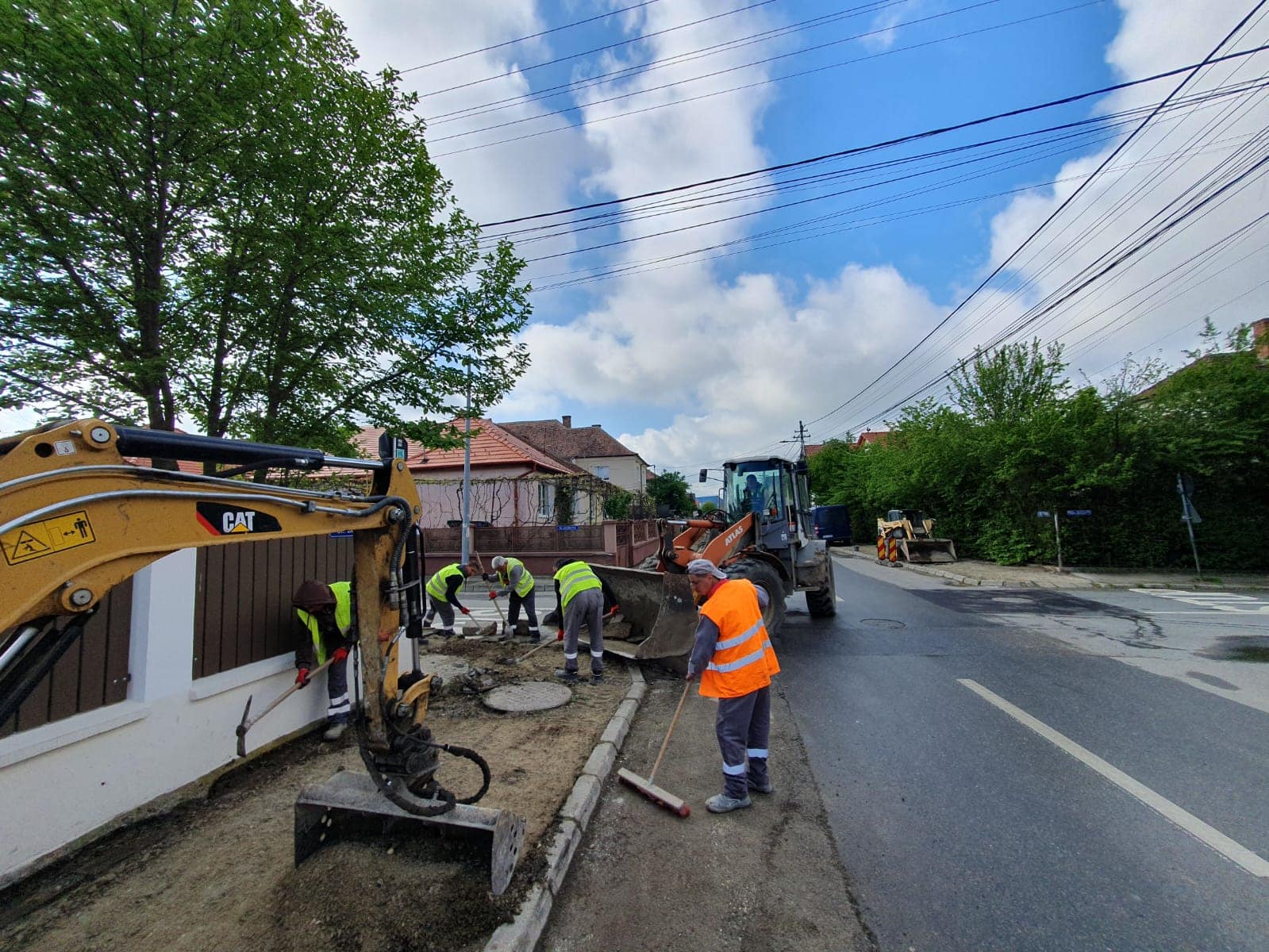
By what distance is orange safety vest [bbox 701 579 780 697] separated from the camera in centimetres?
370

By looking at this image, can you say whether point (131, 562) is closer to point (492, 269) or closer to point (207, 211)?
point (207, 211)

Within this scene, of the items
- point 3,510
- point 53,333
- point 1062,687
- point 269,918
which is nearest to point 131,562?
point 3,510

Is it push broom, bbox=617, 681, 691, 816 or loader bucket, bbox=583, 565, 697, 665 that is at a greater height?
loader bucket, bbox=583, 565, 697, 665

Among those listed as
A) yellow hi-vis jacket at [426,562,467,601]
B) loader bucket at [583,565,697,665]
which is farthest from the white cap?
yellow hi-vis jacket at [426,562,467,601]

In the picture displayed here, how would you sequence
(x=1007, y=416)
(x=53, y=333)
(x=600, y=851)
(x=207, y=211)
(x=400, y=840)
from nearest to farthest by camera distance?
(x=400, y=840), (x=600, y=851), (x=53, y=333), (x=207, y=211), (x=1007, y=416)

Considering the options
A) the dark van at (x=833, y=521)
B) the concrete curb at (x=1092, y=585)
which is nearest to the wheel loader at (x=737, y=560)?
the concrete curb at (x=1092, y=585)

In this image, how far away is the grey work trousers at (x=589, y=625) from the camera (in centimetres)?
630

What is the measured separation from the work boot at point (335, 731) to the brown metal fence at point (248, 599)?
30.0 inches

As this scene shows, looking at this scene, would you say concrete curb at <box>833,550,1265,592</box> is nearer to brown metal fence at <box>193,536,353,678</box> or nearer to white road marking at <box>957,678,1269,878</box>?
white road marking at <box>957,678,1269,878</box>

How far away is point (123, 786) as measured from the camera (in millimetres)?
3324

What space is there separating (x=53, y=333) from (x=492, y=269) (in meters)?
4.28

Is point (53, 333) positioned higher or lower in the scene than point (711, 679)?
higher

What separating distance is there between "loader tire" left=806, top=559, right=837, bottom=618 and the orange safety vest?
6235 millimetres

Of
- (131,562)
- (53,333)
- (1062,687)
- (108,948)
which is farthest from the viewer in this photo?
(1062,687)
